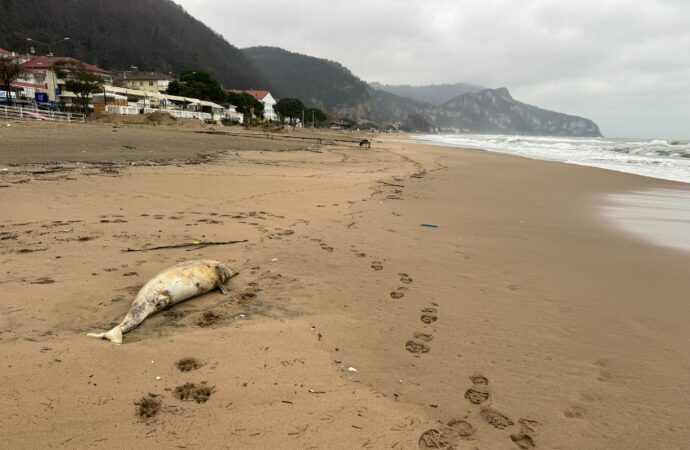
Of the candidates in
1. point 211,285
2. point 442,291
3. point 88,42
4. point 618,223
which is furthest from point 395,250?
point 88,42

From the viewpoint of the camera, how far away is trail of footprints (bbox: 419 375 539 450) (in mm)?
2312

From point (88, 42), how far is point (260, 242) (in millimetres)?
150342

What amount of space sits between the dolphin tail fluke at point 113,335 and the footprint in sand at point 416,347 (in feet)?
7.54

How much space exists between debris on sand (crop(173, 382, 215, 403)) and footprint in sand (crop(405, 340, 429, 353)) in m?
1.59

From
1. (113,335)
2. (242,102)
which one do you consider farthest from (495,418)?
(242,102)

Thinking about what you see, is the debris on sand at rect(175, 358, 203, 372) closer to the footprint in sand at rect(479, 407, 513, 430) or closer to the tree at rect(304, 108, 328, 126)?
the footprint in sand at rect(479, 407, 513, 430)

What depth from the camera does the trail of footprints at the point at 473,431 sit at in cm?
231

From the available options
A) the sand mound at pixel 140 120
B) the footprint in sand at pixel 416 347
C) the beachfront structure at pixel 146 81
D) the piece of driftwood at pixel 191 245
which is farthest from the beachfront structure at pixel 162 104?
the footprint in sand at pixel 416 347

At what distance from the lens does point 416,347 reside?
327cm

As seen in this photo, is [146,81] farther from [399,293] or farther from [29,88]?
[399,293]

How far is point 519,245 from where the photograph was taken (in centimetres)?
634

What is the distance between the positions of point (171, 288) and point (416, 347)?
90.8 inches

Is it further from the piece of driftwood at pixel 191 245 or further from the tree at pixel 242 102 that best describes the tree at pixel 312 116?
the piece of driftwood at pixel 191 245

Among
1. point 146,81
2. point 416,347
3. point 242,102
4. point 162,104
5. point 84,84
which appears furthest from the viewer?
point 146,81
